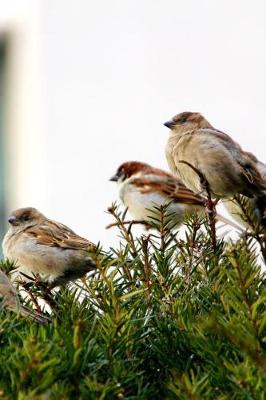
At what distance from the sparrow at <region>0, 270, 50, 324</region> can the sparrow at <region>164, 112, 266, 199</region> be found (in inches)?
65.9

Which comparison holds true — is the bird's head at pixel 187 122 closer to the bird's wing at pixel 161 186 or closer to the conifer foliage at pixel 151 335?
the bird's wing at pixel 161 186

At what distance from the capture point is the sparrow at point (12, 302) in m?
2.59

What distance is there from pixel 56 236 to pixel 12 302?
7.61 feet

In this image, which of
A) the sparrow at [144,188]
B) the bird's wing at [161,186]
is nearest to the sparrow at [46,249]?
the sparrow at [144,188]

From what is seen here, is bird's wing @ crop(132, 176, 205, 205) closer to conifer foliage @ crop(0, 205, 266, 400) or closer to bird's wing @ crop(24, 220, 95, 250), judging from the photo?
bird's wing @ crop(24, 220, 95, 250)

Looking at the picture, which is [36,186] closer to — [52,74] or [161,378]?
[52,74]

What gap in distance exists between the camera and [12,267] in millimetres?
3061

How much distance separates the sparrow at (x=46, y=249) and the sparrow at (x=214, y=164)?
477 millimetres

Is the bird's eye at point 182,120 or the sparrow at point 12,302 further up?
the bird's eye at point 182,120

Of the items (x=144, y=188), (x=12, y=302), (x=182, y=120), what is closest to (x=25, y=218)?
(x=182, y=120)

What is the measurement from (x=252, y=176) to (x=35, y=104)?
6.02 metres

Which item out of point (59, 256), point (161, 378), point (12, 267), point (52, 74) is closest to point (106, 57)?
point (52, 74)

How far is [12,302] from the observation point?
2857 mm

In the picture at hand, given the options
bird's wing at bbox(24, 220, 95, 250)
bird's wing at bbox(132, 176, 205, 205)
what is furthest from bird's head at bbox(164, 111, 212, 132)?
bird's wing at bbox(132, 176, 205, 205)
